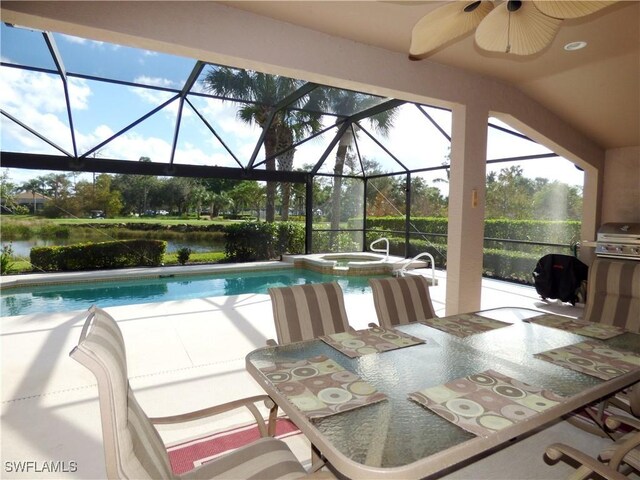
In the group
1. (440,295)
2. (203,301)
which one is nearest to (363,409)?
(203,301)

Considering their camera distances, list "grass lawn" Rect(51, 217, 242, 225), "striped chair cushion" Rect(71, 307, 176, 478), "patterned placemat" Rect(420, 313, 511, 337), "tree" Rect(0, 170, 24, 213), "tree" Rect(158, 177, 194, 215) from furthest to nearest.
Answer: "tree" Rect(158, 177, 194, 215) < "grass lawn" Rect(51, 217, 242, 225) < "tree" Rect(0, 170, 24, 213) < "patterned placemat" Rect(420, 313, 511, 337) < "striped chair cushion" Rect(71, 307, 176, 478)

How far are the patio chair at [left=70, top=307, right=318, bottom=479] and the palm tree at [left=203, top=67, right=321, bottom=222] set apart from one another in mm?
6700

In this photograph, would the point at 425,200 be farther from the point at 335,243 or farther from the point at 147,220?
the point at 147,220

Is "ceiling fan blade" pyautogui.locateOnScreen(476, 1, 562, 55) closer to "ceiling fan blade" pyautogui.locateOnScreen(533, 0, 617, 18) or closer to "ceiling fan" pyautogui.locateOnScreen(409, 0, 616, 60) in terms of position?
"ceiling fan" pyautogui.locateOnScreen(409, 0, 616, 60)

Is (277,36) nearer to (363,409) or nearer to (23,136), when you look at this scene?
(363,409)

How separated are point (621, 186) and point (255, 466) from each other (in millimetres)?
6730

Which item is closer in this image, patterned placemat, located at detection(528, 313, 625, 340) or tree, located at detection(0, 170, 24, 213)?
patterned placemat, located at detection(528, 313, 625, 340)

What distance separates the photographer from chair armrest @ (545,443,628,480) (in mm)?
1182

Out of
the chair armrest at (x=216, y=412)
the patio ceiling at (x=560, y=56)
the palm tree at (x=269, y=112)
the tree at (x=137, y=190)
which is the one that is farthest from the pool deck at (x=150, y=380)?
the tree at (x=137, y=190)

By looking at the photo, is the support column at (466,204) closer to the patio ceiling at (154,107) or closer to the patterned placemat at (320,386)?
the patio ceiling at (154,107)

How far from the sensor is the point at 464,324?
7.66 ft

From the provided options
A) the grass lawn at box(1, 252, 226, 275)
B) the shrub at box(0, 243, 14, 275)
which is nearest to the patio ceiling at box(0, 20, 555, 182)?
the shrub at box(0, 243, 14, 275)

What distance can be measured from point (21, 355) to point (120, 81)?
511 centimetres

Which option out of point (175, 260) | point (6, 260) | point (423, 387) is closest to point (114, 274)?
point (175, 260)
